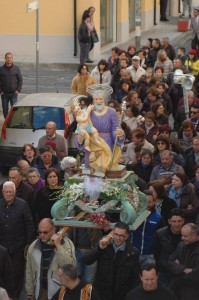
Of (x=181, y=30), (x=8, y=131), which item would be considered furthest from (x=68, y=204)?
(x=181, y=30)

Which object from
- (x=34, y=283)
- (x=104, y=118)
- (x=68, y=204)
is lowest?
(x=34, y=283)

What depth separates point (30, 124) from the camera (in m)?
20.9

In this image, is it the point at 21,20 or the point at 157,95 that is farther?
the point at 21,20

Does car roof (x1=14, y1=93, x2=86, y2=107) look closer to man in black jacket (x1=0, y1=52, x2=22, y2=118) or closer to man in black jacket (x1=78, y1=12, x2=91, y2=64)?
man in black jacket (x1=0, y1=52, x2=22, y2=118)

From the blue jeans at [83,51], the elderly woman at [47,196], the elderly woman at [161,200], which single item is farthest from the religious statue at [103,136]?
the blue jeans at [83,51]

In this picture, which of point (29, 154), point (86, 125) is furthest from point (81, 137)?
point (29, 154)

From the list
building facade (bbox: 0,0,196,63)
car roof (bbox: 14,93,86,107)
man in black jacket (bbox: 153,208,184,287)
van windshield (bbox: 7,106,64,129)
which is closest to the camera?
man in black jacket (bbox: 153,208,184,287)

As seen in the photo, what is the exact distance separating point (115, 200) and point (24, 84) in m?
17.2

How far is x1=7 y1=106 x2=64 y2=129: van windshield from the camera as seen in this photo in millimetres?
20844

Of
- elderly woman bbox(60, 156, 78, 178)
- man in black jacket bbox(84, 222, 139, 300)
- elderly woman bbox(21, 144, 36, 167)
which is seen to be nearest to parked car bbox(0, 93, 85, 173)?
elderly woman bbox(21, 144, 36, 167)

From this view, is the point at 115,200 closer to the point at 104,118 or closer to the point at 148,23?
the point at 104,118

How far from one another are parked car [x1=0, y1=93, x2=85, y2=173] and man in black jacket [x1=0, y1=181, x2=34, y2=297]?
6.23m

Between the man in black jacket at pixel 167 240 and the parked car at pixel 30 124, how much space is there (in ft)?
24.5

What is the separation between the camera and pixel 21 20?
3338cm
